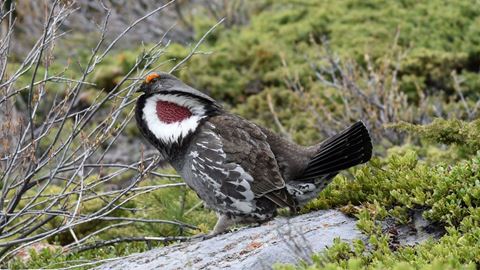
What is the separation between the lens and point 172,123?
19.7 ft

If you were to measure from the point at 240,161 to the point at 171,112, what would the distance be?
68 centimetres

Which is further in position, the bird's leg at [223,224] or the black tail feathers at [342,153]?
the bird's leg at [223,224]

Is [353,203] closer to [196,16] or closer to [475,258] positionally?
[475,258]

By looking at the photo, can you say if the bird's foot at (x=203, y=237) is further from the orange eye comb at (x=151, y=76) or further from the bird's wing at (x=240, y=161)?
the orange eye comb at (x=151, y=76)

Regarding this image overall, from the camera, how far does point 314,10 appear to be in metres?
13.5

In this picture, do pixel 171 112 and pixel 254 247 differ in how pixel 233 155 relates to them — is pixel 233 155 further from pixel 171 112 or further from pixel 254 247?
pixel 254 247

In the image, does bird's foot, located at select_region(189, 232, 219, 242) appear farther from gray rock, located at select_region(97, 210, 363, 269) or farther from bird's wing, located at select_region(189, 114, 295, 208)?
bird's wing, located at select_region(189, 114, 295, 208)

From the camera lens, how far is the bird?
5723 mm

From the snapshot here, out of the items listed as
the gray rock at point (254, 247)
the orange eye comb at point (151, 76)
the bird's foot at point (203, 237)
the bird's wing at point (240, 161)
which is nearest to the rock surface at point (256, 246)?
the gray rock at point (254, 247)

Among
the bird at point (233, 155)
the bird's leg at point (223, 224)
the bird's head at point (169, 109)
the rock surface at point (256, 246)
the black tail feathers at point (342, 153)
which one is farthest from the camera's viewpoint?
the bird's head at point (169, 109)

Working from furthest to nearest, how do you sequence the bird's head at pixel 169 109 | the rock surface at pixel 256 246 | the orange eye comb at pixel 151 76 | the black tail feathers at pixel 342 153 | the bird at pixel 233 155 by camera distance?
1. the orange eye comb at pixel 151 76
2. the bird's head at pixel 169 109
3. the bird at pixel 233 155
4. the black tail feathers at pixel 342 153
5. the rock surface at pixel 256 246

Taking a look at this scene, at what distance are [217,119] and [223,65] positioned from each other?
6.64 meters

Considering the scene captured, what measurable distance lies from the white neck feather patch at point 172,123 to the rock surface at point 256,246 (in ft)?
2.69

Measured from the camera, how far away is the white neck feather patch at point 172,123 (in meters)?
5.96
